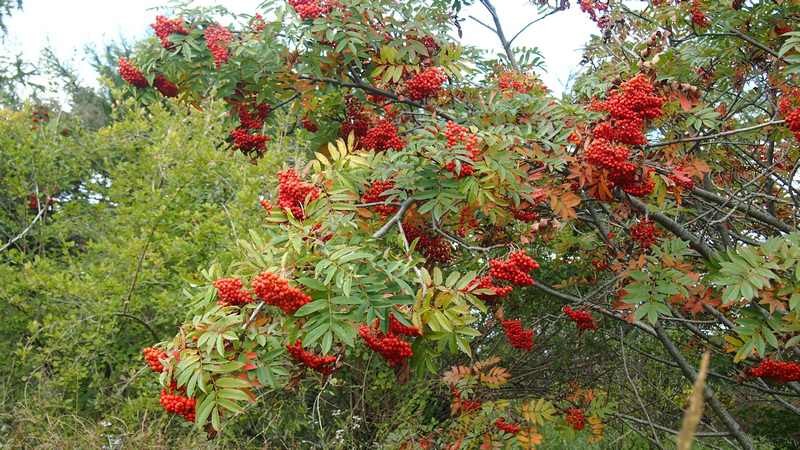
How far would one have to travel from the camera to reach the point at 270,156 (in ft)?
21.0

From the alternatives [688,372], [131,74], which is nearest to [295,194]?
[131,74]

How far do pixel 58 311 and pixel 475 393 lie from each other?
350 centimetres

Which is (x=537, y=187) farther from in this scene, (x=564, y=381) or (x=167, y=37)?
(x=564, y=381)

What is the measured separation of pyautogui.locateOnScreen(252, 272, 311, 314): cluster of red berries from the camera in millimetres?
2326

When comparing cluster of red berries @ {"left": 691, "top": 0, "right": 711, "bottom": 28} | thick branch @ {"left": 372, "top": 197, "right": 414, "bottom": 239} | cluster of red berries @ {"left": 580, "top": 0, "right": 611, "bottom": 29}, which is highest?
cluster of red berries @ {"left": 580, "top": 0, "right": 611, "bottom": 29}

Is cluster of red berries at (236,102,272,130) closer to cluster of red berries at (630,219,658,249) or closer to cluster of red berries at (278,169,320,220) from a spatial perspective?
cluster of red berries at (278,169,320,220)

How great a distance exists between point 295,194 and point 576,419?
3.30 m

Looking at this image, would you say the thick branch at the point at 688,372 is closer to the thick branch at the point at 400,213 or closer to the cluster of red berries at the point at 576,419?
the cluster of red berries at the point at 576,419

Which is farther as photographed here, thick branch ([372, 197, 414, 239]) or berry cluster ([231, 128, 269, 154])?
berry cluster ([231, 128, 269, 154])

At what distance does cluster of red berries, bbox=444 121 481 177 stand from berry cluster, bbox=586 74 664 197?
0.45 metres

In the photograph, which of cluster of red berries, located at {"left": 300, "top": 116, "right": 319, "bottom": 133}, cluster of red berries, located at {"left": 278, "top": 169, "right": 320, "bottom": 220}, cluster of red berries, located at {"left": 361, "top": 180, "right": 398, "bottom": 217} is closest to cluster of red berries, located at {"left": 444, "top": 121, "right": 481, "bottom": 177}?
cluster of red berries, located at {"left": 361, "top": 180, "right": 398, "bottom": 217}

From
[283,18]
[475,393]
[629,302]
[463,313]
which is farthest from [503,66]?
[463,313]

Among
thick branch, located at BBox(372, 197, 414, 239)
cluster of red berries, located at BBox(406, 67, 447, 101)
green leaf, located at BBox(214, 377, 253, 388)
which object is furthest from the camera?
cluster of red berries, located at BBox(406, 67, 447, 101)

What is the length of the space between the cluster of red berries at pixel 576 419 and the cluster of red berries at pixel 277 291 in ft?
11.4
